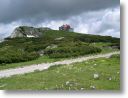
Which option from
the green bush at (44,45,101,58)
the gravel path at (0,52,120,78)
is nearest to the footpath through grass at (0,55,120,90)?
the gravel path at (0,52,120,78)

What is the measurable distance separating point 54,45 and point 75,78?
1145mm

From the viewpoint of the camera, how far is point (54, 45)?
38.4ft

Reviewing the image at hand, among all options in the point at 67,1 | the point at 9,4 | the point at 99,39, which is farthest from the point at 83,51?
the point at 9,4

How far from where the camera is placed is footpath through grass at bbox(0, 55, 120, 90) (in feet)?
35.1

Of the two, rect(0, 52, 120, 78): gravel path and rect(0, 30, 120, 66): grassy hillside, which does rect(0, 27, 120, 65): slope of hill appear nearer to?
rect(0, 30, 120, 66): grassy hillside

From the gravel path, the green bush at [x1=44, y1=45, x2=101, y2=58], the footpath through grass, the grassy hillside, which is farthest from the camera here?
the gravel path

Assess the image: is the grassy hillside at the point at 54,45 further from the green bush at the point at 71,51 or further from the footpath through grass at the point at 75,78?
the footpath through grass at the point at 75,78

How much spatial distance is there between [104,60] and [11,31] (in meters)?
2.43

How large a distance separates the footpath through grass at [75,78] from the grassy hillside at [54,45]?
15.2 inches

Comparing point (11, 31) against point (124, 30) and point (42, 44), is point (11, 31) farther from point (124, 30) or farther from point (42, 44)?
point (124, 30)

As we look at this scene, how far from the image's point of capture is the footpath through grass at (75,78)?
421 inches

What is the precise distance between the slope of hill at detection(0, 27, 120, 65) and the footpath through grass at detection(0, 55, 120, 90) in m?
0.39

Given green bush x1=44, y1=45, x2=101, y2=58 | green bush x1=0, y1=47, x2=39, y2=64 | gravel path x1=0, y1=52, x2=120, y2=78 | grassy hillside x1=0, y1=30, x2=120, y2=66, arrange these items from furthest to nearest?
green bush x1=0, y1=47, x2=39, y2=64 < gravel path x1=0, y1=52, x2=120, y2=78 < green bush x1=44, y1=45, x2=101, y2=58 < grassy hillside x1=0, y1=30, x2=120, y2=66

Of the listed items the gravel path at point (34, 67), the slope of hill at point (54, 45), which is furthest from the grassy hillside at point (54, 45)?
the gravel path at point (34, 67)
